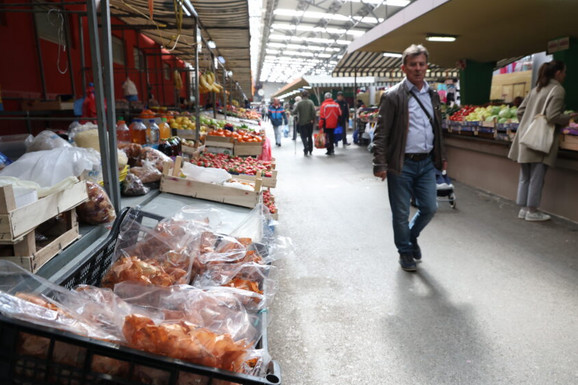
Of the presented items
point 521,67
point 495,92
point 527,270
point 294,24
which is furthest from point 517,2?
point 294,24

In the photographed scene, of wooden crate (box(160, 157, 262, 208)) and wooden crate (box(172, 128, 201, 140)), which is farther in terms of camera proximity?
wooden crate (box(172, 128, 201, 140))

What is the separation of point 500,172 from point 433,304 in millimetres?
4724

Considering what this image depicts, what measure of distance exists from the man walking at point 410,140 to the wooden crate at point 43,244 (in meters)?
2.71

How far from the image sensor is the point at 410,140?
386cm

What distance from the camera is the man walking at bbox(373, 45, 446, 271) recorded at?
12.5ft

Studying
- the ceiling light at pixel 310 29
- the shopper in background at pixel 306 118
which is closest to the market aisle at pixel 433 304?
the shopper in background at pixel 306 118

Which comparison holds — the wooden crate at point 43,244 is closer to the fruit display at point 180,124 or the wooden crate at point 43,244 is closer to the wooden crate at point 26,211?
the wooden crate at point 26,211

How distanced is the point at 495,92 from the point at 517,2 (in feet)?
41.8

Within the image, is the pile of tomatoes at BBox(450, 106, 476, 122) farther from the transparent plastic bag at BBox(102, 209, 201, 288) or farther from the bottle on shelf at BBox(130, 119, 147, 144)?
the transparent plastic bag at BBox(102, 209, 201, 288)

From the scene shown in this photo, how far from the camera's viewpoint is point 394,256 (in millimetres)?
4523

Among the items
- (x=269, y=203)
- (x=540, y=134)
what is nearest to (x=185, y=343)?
(x=269, y=203)

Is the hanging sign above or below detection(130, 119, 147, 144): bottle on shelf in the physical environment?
above

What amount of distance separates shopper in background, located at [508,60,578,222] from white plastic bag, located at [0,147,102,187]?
208 inches

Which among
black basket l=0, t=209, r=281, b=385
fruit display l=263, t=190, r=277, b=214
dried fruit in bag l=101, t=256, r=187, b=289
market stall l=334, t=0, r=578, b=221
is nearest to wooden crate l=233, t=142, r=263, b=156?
fruit display l=263, t=190, r=277, b=214
